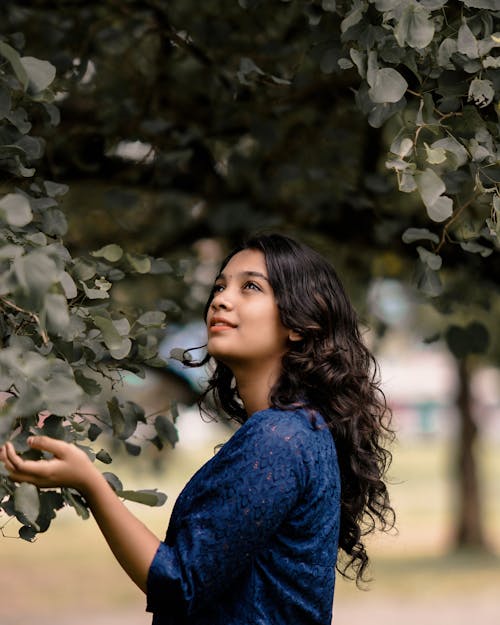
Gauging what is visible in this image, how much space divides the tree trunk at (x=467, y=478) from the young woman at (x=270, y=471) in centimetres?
1120

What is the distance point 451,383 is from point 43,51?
1113cm

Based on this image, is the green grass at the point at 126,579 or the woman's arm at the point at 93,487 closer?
the woman's arm at the point at 93,487

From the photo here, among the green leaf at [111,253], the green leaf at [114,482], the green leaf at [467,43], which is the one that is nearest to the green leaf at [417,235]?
the green leaf at [467,43]

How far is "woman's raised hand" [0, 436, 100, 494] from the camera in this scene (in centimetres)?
179

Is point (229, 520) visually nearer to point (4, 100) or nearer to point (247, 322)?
point (247, 322)

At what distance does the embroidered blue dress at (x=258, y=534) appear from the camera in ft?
6.53

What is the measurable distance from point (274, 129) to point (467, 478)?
10630mm

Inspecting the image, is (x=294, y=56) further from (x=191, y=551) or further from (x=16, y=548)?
(x=16, y=548)

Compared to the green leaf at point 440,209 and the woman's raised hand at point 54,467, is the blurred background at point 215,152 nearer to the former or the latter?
the green leaf at point 440,209

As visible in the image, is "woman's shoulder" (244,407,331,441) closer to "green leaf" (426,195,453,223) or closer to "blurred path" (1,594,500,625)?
"green leaf" (426,195,453,223)

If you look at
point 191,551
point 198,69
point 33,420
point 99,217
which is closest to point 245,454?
point 191,551

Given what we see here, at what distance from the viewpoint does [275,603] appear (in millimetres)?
2117

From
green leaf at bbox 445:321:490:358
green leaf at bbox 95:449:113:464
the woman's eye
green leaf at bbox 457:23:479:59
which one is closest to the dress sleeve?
Answer: green leaf at bbox 95:449:113:464

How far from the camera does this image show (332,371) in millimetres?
2348
